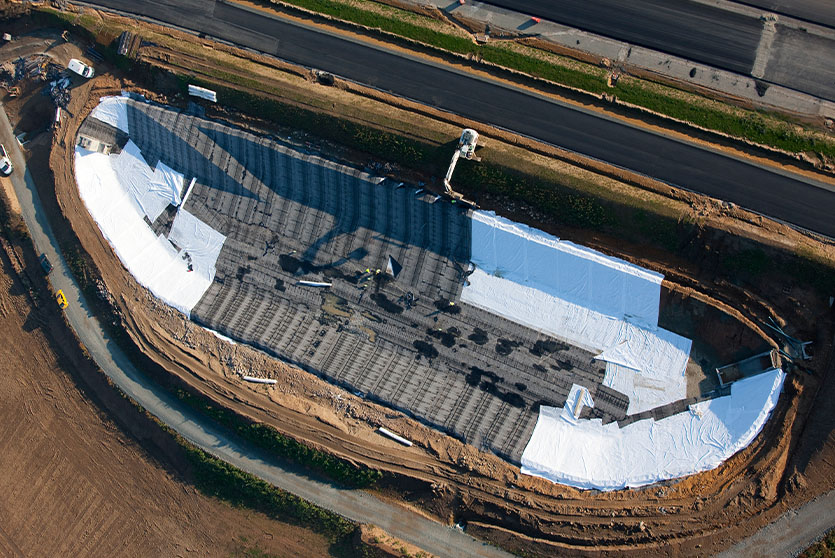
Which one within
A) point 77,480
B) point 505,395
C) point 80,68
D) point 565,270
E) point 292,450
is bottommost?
point 77,480

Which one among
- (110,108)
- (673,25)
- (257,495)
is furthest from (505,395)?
(110,108)

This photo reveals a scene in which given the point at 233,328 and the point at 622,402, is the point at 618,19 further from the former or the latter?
the point at 233,328

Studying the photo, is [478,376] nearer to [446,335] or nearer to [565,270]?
[446,335]

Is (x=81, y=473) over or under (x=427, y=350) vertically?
under

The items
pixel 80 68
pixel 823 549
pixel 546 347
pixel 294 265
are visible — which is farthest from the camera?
pixel 80 68

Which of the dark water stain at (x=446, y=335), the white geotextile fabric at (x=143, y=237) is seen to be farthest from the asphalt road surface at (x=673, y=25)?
the white geotextile fabric at (x=143, y=237)

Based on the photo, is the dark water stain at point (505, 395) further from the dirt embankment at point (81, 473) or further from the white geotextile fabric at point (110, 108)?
the white geotextile fabric at point (110, 108)

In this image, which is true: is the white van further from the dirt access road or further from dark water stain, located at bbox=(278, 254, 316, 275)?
dark water stain, located at bbox=(278, 254, 316, 275)
